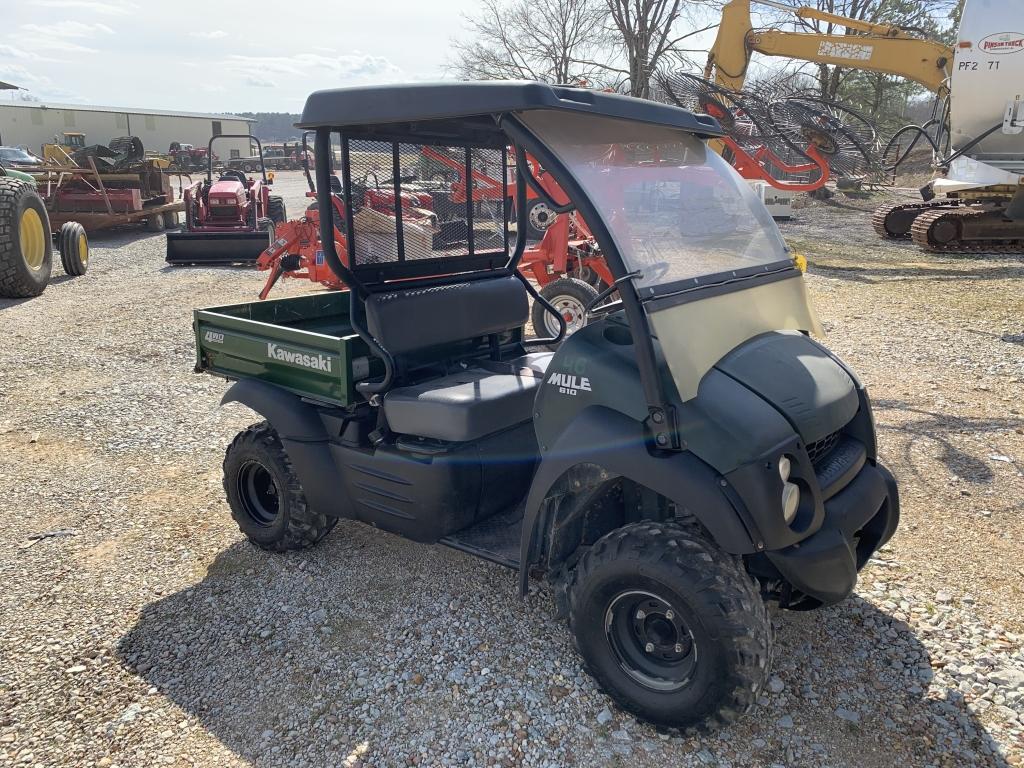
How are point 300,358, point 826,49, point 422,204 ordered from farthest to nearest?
1. point 826,49
2. point 422,204
3. point 300,358

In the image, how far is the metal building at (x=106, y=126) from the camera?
151 ft

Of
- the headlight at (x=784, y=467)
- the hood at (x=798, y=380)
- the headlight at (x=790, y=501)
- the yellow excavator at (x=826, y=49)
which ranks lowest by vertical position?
the headlight at (x=790, y=501)

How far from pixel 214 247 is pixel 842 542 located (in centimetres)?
1197

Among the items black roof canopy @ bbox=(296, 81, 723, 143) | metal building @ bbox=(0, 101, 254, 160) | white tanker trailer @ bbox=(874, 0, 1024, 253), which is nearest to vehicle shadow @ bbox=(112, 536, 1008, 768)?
black roof canopy @ bbox=(296, 81, 723, 143)

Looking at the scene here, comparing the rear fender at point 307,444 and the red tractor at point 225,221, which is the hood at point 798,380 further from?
the red tractor at point 225,221

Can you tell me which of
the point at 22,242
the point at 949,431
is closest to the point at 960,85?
the point at 949,431

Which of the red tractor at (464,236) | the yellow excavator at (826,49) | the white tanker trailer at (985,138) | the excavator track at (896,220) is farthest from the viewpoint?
the excavator track at (896,220)

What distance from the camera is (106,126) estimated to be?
49.4 m

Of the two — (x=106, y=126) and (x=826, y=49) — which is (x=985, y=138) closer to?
(x=826, y=49)

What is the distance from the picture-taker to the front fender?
231cm

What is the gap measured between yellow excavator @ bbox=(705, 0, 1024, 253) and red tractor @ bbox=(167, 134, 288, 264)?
8519 millimetres

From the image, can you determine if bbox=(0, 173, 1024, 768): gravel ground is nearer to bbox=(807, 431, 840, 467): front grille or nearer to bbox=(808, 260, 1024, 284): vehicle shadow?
bbox=(807, 431, 840, 467): front grille

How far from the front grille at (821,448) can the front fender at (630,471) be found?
0.51m

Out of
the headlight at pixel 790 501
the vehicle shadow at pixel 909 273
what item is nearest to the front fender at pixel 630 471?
the headlight at pixel 790 501
